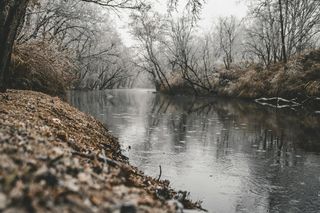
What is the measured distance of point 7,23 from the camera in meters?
10.3

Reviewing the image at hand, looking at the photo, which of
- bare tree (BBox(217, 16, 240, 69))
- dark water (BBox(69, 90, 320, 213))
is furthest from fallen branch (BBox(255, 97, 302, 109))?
bare tree (BBox(217, 16, 240, 69))

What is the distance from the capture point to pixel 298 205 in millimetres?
7344

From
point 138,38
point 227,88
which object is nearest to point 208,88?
point 227,88

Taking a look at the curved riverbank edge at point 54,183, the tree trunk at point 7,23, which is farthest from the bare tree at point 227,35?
the curved riverbank edge at point 54,183

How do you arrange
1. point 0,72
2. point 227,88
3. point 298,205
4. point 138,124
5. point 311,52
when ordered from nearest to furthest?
point 298,205 → point 0,72 → point 138,124 → point 311,52 → point 227,88

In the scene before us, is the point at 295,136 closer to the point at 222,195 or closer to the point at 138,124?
the point at 138,124

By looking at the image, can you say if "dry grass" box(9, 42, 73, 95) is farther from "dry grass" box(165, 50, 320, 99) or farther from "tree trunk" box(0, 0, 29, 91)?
"dry grass" box(165, 50, 320, 99)

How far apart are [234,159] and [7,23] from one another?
7.37 meters

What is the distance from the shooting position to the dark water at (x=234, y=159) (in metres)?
7.73

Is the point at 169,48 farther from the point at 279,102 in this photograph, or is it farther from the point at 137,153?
the point at 137,153

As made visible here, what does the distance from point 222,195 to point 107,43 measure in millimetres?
66858

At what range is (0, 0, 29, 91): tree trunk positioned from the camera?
1023 cm

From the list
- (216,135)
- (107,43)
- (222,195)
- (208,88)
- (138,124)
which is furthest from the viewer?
(107,43)

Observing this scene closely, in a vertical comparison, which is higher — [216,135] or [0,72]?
[0,72]
